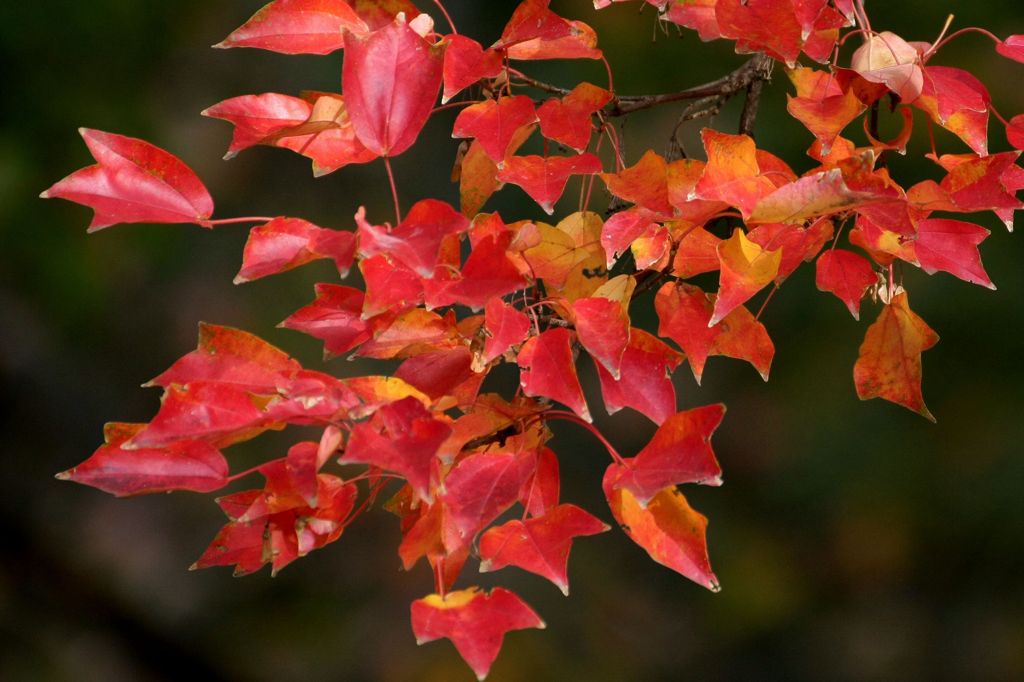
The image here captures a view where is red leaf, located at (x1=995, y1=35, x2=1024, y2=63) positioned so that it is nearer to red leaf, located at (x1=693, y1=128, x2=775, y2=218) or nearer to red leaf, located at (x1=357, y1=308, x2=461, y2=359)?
red leaf, located at (x1=693, y1=128, x2=775, y2=218)

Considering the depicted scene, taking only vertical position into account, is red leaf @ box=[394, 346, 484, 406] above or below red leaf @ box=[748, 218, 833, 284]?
below

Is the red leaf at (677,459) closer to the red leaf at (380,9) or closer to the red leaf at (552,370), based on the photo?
the red leaf at (552,370)

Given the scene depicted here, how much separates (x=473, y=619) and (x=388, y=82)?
0.23 m

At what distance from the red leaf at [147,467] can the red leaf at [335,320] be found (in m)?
0.07

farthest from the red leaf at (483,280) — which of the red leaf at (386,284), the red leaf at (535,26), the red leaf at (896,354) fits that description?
the red leaf at (896,354)

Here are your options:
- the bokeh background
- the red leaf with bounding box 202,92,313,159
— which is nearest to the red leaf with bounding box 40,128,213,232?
the red leaf with bounding box 202,92,313,159

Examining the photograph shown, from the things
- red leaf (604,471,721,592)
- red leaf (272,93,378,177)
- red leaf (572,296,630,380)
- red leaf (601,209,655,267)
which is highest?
red leaf (272,93,378,177)

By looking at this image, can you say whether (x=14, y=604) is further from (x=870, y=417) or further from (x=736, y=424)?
(x=870, y=417)

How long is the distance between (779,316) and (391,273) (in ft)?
3.52

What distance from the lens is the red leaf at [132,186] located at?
0.49 m

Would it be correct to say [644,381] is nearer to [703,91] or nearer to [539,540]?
[539,540]

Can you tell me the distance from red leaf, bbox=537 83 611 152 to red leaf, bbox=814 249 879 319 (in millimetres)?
140

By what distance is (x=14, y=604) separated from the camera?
152 cm

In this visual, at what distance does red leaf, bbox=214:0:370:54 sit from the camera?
20.3 inches
